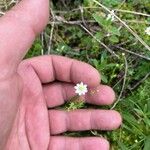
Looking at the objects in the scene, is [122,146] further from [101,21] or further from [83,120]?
[101,21]

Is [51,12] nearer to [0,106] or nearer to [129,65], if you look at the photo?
[129,65]

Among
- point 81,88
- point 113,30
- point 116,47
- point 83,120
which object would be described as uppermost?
point 113,30

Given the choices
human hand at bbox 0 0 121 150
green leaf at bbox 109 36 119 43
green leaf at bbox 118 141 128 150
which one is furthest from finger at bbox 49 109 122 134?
green leaf at bbox 109 36 119 43

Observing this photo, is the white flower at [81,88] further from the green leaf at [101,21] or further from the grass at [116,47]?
the green leaf at [101,21]

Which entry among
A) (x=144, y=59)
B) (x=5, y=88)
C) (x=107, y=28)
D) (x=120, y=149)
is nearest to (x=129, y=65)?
(x=144, y=59)

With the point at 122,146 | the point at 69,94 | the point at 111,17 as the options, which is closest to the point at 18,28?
the point at 69,94
